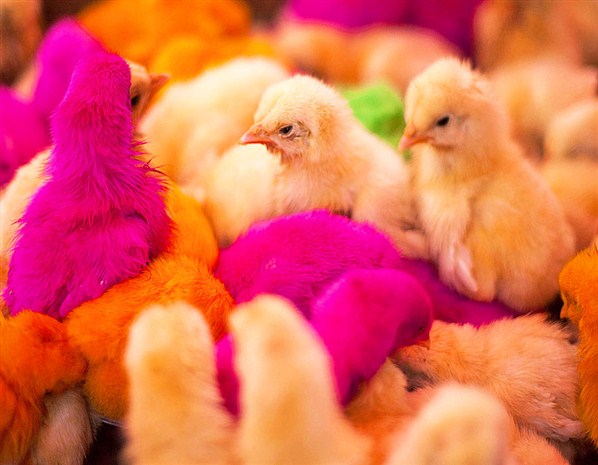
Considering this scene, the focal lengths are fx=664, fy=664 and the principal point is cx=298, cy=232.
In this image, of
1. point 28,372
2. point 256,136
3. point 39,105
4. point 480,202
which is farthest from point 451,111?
point 39,105

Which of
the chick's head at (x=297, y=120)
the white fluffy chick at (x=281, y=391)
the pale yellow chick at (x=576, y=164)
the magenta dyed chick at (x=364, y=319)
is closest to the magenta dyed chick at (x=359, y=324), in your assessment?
Result: the magenta dyed chick at (x=364, y=319)

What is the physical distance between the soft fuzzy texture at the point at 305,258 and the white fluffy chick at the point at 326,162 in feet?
0.18

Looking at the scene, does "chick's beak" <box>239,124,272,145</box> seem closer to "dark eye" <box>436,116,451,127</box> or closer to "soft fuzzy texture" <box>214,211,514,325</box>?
"soft fuzzy texture" <box>214,211,514,325</box>

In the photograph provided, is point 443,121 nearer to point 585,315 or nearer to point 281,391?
point 585,315

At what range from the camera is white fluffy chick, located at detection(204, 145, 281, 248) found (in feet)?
3.18

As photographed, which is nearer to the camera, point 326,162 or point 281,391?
point 281,391

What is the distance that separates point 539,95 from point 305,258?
722 millimetres

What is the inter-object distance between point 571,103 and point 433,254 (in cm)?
54

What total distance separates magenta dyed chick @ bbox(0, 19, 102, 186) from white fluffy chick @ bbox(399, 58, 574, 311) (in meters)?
0.55

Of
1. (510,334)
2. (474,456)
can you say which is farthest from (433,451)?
(510,334)

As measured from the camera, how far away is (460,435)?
1.90 feet

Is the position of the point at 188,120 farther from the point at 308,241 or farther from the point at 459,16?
the point at 459,16

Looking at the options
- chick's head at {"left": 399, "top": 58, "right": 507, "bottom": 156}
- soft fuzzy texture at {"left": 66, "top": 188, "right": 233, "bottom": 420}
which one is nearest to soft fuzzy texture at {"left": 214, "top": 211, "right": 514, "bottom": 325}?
soft fuzzy texture at {"left": 66, "top": 188, "right": 233, "bottom": 420}

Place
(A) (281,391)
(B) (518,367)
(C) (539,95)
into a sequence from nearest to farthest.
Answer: (A) (281,391)
(B) (518,367)
(C) (539,95)
